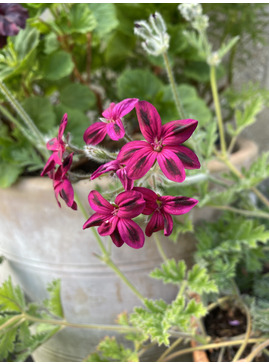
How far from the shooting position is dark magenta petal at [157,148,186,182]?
1.02 ft

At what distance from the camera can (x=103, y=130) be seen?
0.36 meters

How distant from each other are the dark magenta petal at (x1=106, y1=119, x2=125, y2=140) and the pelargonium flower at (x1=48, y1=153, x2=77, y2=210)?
52mm

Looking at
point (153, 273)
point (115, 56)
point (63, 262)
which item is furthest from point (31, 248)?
point (115, 56)

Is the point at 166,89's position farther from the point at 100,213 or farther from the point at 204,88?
the point at 100,213

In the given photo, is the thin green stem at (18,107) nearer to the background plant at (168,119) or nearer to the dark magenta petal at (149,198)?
the background plant at (168,119)

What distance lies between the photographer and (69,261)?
0.67 m

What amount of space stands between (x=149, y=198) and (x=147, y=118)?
74 millimetres

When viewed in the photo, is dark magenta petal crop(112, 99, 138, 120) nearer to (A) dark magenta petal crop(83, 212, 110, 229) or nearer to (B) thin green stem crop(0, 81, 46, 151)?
(A) dark magenta petal crop(83, 212, 110, 229)

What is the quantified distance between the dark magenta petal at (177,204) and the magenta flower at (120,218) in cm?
3

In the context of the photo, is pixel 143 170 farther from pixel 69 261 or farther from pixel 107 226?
pixel 69 261

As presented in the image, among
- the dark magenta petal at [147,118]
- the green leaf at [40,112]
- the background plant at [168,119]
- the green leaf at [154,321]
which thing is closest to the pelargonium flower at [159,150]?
the dark magenta petal at [147,118]

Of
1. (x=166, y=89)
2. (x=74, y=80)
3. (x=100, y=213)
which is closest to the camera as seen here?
(x=100, y=213)

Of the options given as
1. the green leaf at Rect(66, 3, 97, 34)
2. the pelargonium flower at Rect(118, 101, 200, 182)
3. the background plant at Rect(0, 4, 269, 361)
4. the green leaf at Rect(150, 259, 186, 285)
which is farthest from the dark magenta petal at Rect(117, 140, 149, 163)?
the green leaf at Rect(66, 3, 97, 34)

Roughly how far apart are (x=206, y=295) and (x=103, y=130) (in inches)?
16.5
